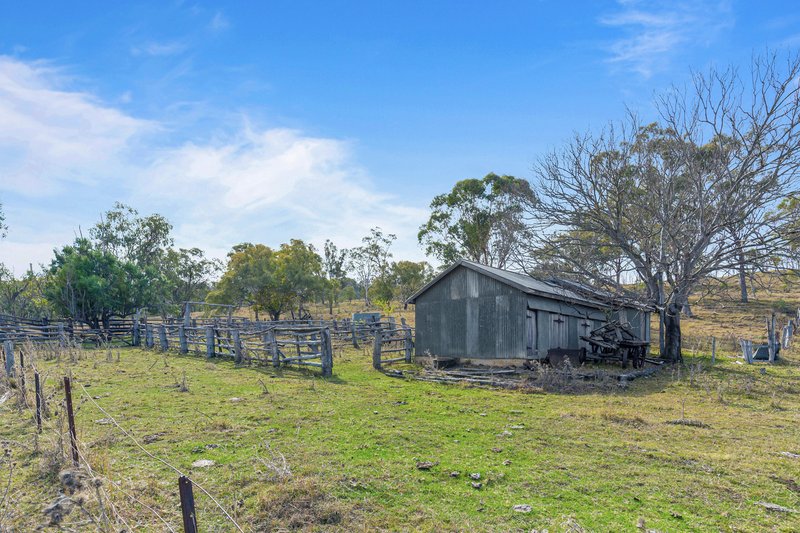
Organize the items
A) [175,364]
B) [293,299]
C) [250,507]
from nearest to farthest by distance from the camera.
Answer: [250,507] → [175,364] → [293,299]

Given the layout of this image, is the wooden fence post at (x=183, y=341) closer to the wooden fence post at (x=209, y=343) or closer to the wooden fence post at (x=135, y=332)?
the wooden fence post at (x=209, y=343)

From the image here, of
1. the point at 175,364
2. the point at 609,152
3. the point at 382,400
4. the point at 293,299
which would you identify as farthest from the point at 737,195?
the point at 293,299

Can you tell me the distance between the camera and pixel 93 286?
29.1 m

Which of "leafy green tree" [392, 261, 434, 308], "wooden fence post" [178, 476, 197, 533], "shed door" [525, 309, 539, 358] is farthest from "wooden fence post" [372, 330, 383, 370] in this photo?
"leafy green tree" [392, 261, 434, 308]

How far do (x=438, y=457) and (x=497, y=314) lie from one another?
38.6 ft

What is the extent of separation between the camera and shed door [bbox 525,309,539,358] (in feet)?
56.2

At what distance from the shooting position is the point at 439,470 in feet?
19.5

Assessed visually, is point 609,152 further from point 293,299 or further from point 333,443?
point 293,299

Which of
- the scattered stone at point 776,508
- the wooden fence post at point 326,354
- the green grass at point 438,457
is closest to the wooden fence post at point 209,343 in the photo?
the wooden fence post at point 326,354

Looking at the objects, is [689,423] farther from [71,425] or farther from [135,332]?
[135,332]

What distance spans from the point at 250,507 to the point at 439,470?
231 cm

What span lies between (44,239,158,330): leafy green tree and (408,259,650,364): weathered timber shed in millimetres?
21306

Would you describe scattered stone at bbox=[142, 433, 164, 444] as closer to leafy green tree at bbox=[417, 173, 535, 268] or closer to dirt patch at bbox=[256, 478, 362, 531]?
dirt patch at bbox=[256, 478, 362, 531]

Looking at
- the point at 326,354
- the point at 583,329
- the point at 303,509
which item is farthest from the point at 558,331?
the point at 303,509
